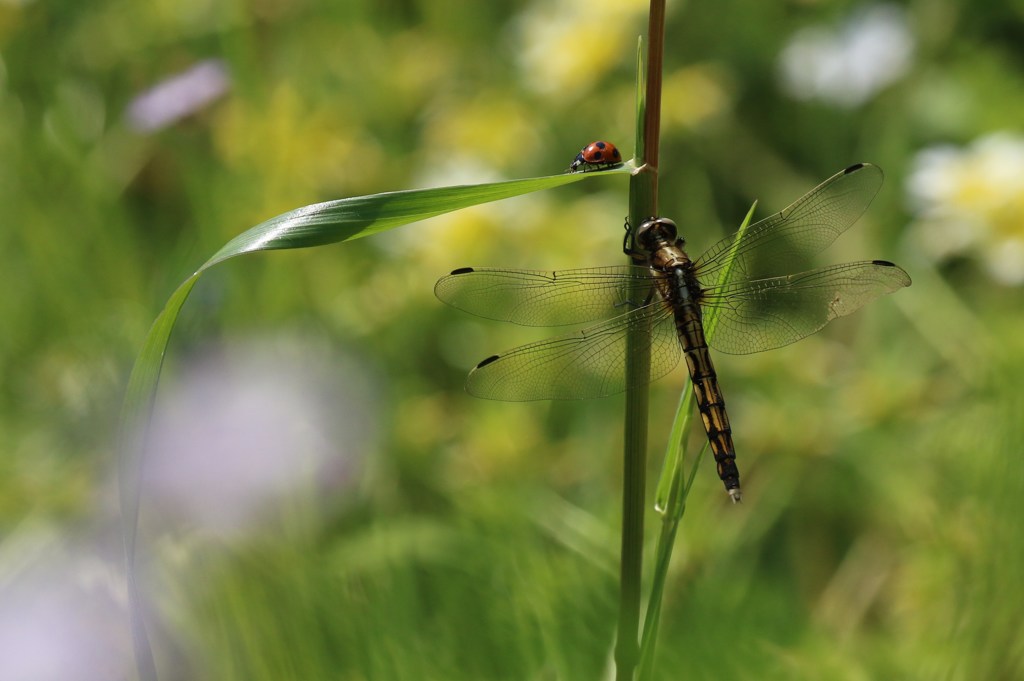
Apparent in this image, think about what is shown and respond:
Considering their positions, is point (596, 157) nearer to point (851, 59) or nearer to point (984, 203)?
point (984, 203)

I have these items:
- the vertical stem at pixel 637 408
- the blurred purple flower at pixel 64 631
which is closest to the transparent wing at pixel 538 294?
the vertical stem at pixel 637 408

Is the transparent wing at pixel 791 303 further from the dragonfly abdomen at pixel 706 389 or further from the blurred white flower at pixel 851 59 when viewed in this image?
the blurred white flower at pixel 851 59

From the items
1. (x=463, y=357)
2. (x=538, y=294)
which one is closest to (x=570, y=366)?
(x=538, y=294)

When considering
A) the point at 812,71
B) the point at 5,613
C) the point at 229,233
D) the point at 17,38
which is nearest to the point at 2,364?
the point at 229,233

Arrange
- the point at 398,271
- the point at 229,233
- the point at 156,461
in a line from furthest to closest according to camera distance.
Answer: the point at 398,271
the point at 229,233
the point at 156,461

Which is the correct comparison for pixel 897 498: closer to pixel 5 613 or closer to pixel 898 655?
pixel 898 655

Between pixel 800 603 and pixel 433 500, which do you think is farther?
pixel 433 500

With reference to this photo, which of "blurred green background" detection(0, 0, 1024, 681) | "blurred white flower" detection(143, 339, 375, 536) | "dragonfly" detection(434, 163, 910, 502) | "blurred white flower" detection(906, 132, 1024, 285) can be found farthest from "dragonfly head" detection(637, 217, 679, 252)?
"blurred white flower" detection(906, 132, 1024, 285)
